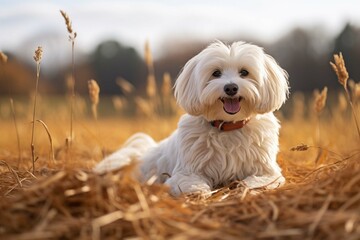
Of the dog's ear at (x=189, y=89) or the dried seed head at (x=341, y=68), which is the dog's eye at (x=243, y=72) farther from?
the dried seed head at (x=341, y=68)

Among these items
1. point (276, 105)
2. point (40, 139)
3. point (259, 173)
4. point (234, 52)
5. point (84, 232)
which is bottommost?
point (40, 139)

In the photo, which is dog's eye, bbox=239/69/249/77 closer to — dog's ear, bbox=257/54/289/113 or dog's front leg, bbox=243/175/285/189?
dog's ear, bbox=257/54/289/113

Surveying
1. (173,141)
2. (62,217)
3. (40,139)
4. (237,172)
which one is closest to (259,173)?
(237,172)

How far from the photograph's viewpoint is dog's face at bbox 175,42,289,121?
3676 millimetres

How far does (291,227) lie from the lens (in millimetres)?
2424

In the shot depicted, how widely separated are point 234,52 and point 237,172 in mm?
922

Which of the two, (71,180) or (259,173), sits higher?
(71,180)

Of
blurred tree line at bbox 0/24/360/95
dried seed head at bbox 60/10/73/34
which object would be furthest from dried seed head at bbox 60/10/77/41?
blurred tree line at bbox 0/24/360/95

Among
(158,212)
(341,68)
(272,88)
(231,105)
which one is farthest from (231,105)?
(158,212)

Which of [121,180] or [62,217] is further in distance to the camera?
[121,180]

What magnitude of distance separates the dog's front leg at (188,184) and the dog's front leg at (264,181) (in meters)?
0.30

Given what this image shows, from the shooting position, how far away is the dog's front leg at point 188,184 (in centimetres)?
367

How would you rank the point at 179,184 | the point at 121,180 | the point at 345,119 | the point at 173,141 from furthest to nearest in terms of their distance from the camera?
1. the point at 345,119
2. the point at 173,141
3. the point at 179,184
4. the point at 121,180

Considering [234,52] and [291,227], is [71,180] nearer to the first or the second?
[291,227]
